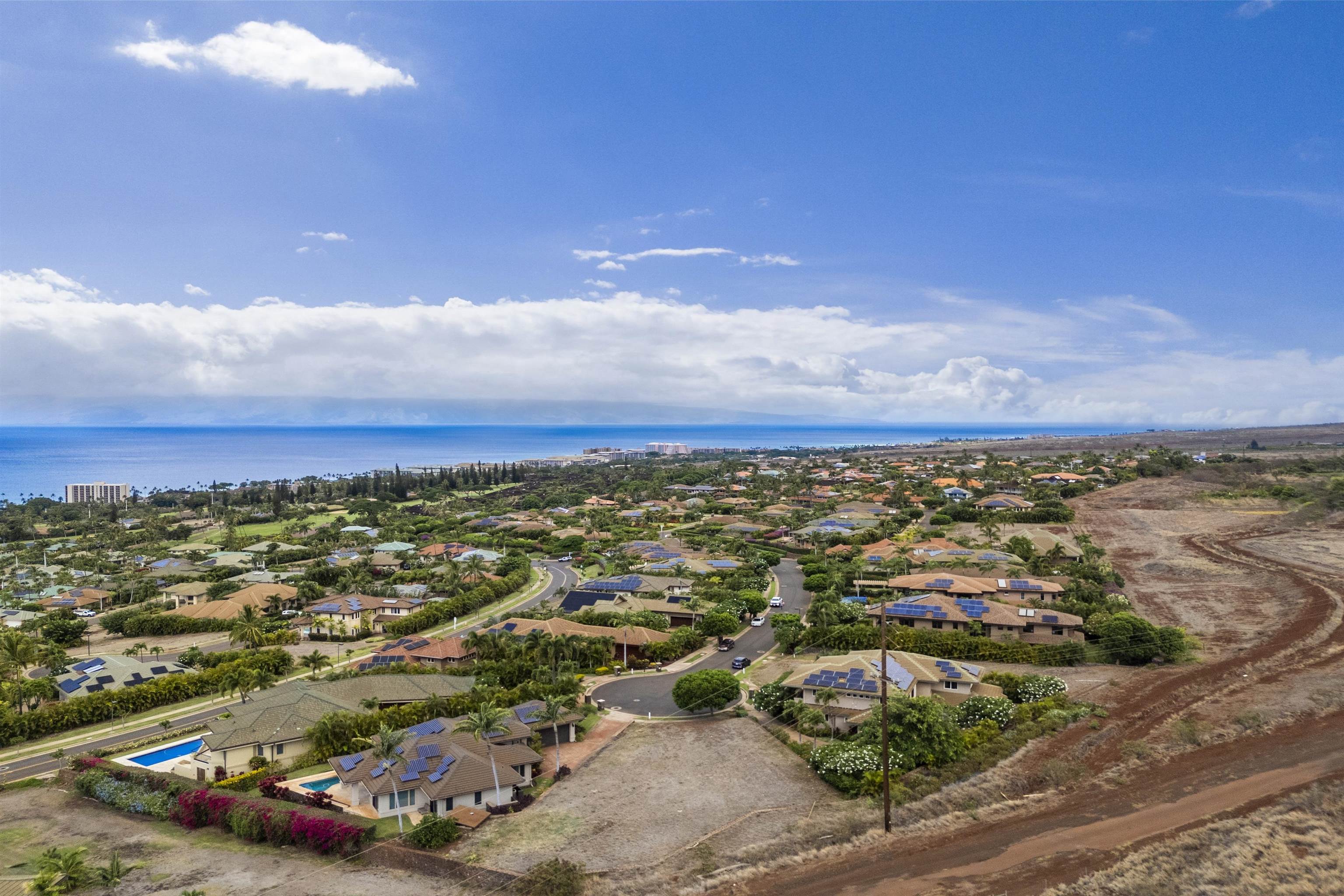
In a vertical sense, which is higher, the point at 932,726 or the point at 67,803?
the point at 932,726

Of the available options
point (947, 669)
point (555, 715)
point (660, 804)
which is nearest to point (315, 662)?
point (555, 715)

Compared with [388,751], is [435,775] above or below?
below

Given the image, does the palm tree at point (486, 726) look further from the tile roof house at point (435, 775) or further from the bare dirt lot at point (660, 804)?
the bare dirt lot at point (660, 804)

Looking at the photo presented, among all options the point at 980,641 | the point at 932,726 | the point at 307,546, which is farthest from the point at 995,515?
the point at 307,546

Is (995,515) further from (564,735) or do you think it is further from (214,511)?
(214,511)

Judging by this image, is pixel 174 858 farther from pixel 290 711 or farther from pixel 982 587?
pixel 982 587

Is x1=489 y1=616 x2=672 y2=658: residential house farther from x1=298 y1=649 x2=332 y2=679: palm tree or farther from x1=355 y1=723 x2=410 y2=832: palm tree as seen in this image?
x1=355 y1=723 x2=410 y2=832: palm tree
